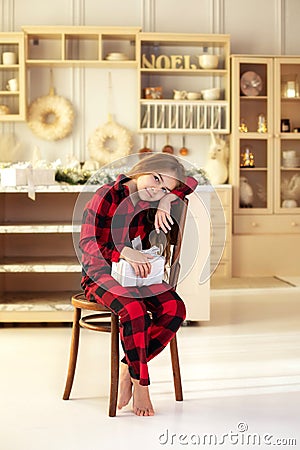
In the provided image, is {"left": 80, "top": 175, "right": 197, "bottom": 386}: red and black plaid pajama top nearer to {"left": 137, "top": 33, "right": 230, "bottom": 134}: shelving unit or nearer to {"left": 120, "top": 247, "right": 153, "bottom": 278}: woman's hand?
{"left": 120, "top": 247, "right": 153, "bottom": 278}: woman's hand

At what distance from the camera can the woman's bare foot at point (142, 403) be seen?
108 inches

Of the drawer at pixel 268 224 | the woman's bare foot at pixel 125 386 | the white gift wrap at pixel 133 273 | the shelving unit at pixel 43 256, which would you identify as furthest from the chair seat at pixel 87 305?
the drawer at pixel 268 224

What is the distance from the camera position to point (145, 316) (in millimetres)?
2689

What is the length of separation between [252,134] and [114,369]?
15.5 ft

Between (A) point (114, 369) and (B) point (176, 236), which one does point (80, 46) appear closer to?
(B) point (176, 236)

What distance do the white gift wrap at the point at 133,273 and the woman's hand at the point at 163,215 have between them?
12 cm

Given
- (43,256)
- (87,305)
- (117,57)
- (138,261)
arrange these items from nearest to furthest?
1. (138,261)
2. (87,305)
3. (43,256)
4. (117,57)

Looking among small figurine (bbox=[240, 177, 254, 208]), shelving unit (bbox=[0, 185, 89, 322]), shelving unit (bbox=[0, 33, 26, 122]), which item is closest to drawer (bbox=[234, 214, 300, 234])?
small figurine (bbox=[240, 177, 254, 208])

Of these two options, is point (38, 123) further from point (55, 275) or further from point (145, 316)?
point (145, 316)

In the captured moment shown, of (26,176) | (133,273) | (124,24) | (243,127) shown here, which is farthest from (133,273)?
(124,24)

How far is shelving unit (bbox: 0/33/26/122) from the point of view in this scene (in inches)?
274

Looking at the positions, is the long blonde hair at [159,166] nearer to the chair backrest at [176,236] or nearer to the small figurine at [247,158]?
the chair backrest at [176,236]

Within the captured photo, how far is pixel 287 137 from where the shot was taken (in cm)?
716

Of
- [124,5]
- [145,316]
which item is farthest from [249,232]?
[145,316]
